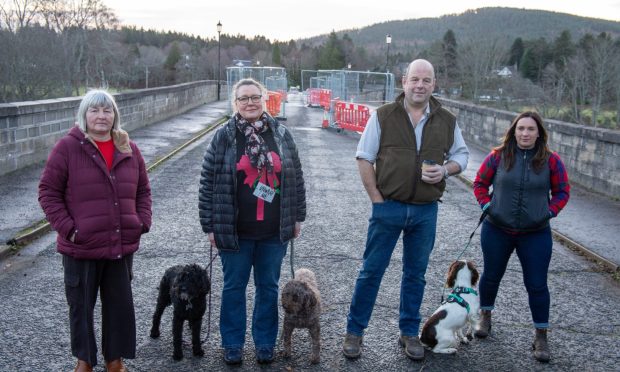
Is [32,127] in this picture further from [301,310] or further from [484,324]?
[484,324]

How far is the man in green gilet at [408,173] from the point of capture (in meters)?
3.94

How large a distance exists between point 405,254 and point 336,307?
1.18 m

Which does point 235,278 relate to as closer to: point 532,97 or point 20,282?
point 20,282

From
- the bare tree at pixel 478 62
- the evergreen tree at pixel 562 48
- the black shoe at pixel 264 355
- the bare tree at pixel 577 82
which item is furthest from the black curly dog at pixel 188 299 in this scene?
the evergreen tree at pixel 562 48

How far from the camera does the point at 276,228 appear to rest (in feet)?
12.8

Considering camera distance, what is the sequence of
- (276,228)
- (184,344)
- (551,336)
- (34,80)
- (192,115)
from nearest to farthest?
(276,228) → (184,344) → (551,336) → (192,115) → (34,80)

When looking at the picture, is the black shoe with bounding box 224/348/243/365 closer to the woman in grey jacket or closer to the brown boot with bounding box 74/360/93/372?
the woman in grey jacket

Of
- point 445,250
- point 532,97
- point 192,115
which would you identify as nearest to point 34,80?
point 192,115

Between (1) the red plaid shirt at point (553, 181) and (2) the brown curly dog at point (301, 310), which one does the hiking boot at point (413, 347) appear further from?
(1) the red plaid shirt at point (553, 181)

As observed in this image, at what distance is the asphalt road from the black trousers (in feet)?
0.98

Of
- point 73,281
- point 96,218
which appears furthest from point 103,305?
point 96,218

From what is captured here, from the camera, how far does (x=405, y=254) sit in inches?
166

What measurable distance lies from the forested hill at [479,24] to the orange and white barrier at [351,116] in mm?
109864

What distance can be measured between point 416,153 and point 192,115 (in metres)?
22.4
